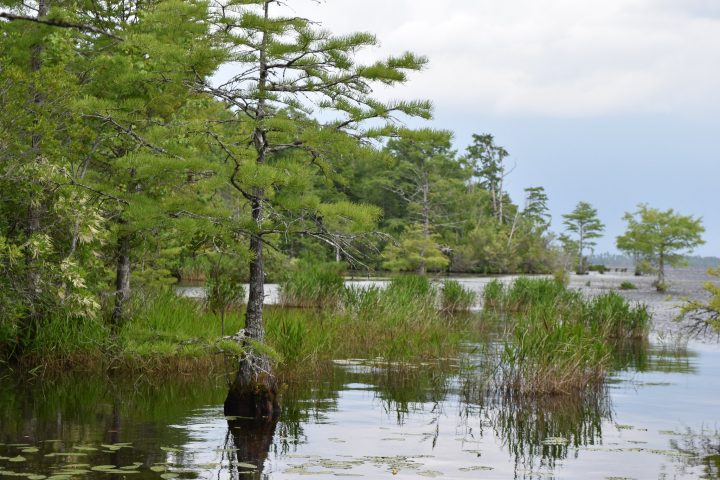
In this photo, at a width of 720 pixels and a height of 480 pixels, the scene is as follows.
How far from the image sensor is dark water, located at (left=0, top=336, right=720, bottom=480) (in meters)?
9.02

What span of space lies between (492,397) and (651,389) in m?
3.92

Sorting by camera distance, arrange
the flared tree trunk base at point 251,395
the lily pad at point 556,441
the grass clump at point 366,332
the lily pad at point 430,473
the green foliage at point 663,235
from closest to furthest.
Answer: the lily pad at point 430,473 → the lily pad at point 556,441 → the flared tree trunk base at point 251,395 → the grass clump at point 366,332 → the green foliage at point 663,235

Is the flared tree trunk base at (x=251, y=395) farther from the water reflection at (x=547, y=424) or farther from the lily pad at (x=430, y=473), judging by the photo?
the lily pad at (x=430, y=473)

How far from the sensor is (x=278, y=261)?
3488cm

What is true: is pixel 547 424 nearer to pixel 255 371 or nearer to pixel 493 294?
pixel 255 371

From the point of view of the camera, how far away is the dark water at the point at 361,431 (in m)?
9.02

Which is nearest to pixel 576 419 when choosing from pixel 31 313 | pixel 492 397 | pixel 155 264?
pixel 492 397

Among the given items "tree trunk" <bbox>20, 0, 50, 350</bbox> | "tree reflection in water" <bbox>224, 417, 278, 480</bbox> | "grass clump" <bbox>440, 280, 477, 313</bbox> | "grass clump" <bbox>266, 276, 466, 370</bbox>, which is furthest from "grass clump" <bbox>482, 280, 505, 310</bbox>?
"tree reflection in water" <bbox>224, 417, 278, 480</bbox>

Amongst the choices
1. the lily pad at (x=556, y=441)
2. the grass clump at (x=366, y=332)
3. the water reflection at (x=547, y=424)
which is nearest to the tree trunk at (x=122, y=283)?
the grass clump at (x=366, y=332)

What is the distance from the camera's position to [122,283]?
1612 centimetres

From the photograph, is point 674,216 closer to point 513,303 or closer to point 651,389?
point 513,303

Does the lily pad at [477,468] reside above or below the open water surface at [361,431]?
below

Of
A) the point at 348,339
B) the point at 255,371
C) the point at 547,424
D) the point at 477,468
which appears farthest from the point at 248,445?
the point at 348,339

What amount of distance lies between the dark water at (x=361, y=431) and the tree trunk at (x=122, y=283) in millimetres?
1876
